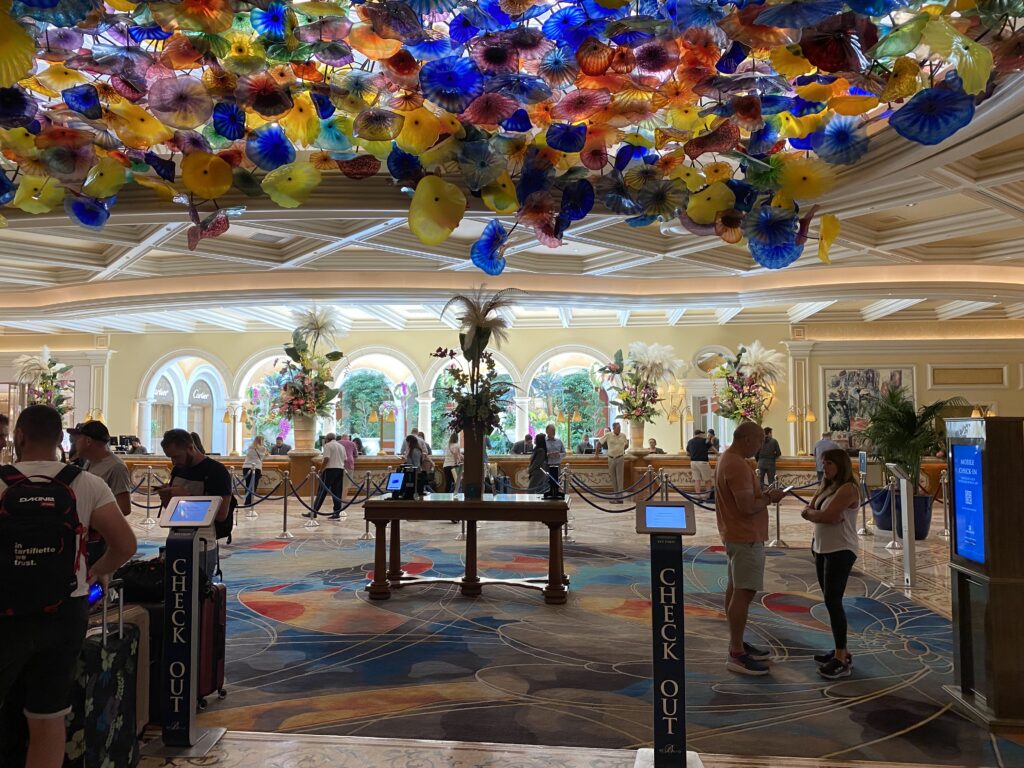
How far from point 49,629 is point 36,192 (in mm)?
3422

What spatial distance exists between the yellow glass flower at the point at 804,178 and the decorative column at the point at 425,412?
17711mm

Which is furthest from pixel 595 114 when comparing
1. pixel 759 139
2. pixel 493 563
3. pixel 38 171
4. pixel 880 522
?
pixel 880 522

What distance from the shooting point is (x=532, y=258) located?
1417cm

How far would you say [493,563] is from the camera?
879 centimetres

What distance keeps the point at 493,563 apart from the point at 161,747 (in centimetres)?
529

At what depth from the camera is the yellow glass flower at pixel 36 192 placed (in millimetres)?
4930

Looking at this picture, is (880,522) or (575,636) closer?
(575,636)

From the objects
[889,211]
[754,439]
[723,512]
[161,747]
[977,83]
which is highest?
[889,211]

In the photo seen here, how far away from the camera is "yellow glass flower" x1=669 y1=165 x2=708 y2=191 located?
5141 millimetres

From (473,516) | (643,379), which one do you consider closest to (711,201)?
(473,516)

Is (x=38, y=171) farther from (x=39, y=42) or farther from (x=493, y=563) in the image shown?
(x=493, y=563)

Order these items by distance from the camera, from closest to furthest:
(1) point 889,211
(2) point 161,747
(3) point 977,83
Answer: (3) point 977,83 → (2) point 161,747 → (1) point 889,211

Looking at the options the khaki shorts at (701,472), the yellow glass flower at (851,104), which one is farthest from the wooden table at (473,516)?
the khaki shorts at (701,472)

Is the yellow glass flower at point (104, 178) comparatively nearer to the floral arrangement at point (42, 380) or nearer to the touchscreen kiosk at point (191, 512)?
the touchscreen kiosk at point (191, 512)
